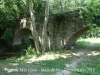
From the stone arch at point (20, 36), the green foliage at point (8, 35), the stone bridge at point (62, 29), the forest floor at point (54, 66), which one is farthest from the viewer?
the stone arch at point (20, 36)

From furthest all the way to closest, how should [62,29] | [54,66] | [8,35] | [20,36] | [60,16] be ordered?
1. [20,36]
2. [8,35]
3. [62,29]
4. [60,16]
5. [54,66]

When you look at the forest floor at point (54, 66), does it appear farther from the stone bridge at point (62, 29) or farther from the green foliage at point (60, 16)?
the green foliage at point (60, 16)

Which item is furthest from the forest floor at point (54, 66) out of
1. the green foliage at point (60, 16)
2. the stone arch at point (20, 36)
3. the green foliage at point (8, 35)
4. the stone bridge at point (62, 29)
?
the stone arch at point (20, 36)

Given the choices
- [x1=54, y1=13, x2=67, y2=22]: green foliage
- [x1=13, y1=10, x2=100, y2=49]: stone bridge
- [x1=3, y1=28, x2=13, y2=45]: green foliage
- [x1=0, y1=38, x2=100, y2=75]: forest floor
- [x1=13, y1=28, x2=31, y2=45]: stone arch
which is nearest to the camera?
[x1=0, y1=38, x2=100, y2=75]: forest floor

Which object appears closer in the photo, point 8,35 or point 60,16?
point 60,16

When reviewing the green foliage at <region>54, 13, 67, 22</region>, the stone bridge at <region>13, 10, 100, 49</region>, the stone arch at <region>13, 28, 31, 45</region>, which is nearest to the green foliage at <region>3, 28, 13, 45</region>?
the stone arch at <region>13, 28, 31, 45</region>

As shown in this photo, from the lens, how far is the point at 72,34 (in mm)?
11852

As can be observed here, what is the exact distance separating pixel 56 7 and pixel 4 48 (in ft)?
38.1

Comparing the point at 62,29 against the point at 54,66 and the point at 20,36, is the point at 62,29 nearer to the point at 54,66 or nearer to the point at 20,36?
the point at 54,66

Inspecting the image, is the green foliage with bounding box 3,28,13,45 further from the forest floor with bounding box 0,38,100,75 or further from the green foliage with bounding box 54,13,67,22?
the forest floor with bounding box 0,38,100,75

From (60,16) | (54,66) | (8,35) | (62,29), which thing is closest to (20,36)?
(8,35)

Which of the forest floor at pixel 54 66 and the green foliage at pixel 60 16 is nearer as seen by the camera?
the forest floor at pixel 54 66

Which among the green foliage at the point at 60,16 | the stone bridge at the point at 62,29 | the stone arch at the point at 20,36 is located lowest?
the stone arch at the point at 20,36

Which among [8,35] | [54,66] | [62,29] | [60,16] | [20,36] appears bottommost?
[20,36]
